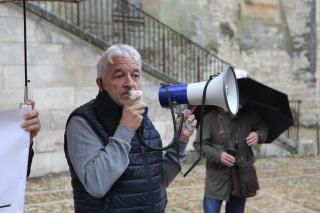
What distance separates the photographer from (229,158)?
165 inches

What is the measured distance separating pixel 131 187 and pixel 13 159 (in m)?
0.61

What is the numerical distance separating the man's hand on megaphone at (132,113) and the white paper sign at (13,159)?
1.65ft

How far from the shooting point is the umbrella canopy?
443cm

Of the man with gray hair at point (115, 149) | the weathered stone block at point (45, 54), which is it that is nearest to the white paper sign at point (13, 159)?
the man with gray hair at point (115, 149)

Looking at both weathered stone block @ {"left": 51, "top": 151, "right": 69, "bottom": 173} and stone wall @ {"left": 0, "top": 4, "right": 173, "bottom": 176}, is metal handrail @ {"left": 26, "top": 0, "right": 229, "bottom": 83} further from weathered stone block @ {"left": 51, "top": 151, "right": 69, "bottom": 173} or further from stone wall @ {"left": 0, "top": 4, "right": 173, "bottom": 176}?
weathered stone block @ {"left": 51, "top": 151, "right": 69, "bottom": 173}

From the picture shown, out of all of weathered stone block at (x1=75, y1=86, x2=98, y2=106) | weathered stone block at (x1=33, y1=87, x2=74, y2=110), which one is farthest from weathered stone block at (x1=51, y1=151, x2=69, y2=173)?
weathered stone block at (x1=75, y1=86, x2=98, y2=106)

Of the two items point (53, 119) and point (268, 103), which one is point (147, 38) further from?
point (268, 103)

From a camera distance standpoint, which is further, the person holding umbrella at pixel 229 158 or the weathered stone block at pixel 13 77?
the weathered stone block at pixel 13 77

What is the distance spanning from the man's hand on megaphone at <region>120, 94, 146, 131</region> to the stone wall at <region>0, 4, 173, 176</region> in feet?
20.4

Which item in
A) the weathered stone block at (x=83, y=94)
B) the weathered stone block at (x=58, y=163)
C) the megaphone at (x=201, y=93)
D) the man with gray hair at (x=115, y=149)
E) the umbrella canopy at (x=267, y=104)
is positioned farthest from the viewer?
the weathered stone block at (x=83, y=94)

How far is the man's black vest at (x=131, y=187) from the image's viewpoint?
2.28m

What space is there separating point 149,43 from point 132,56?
11619 mm

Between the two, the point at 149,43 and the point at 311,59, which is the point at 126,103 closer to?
the point at 149,43

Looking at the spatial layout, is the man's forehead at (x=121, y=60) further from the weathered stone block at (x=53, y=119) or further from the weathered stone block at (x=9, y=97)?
the weathered stone block at (x=53, y=119)
